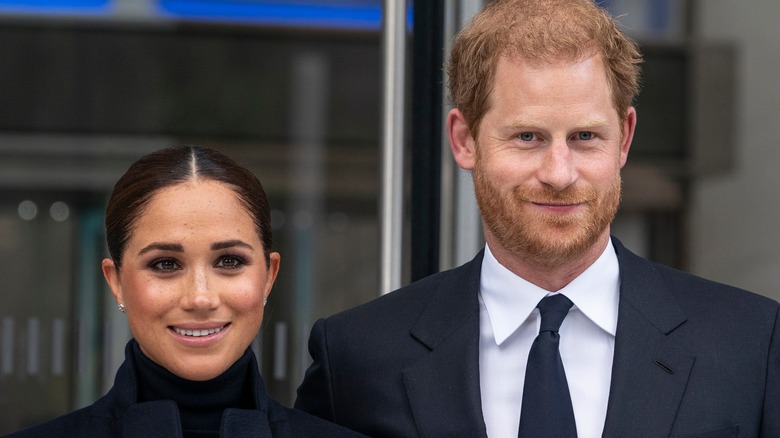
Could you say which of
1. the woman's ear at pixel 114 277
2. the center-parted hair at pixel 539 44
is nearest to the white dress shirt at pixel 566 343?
the center-parted hair at pixel 539 44

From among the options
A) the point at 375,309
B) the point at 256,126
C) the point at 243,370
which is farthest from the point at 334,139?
the point at 243,370

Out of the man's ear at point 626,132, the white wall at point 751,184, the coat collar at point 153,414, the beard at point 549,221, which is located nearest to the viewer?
the coat collar at point 153,414

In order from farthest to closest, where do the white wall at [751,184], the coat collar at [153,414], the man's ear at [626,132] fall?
the white wall at [751,184], the man's ear at [626,132], the coat collar at [153,414]

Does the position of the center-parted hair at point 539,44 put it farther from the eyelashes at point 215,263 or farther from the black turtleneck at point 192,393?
the black turtleneck at point 192,393

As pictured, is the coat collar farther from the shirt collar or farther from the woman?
the shirt collar

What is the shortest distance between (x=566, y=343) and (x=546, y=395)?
129 mm

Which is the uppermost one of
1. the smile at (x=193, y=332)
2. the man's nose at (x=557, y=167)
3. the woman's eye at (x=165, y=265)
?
the man's nose at (x=557, y=167)

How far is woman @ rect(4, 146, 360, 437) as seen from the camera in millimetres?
2141

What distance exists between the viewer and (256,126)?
519cm

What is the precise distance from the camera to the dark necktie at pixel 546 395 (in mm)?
2188

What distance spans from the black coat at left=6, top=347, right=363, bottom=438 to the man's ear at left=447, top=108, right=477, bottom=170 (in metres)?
0.54

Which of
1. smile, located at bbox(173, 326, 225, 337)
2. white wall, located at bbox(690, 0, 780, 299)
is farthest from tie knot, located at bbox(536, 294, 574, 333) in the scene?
white wall, located at bbox(690, 0, 780, 299)

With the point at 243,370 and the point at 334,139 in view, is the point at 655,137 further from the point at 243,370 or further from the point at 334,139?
the point at 243,370

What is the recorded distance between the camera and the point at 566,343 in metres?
2.29
